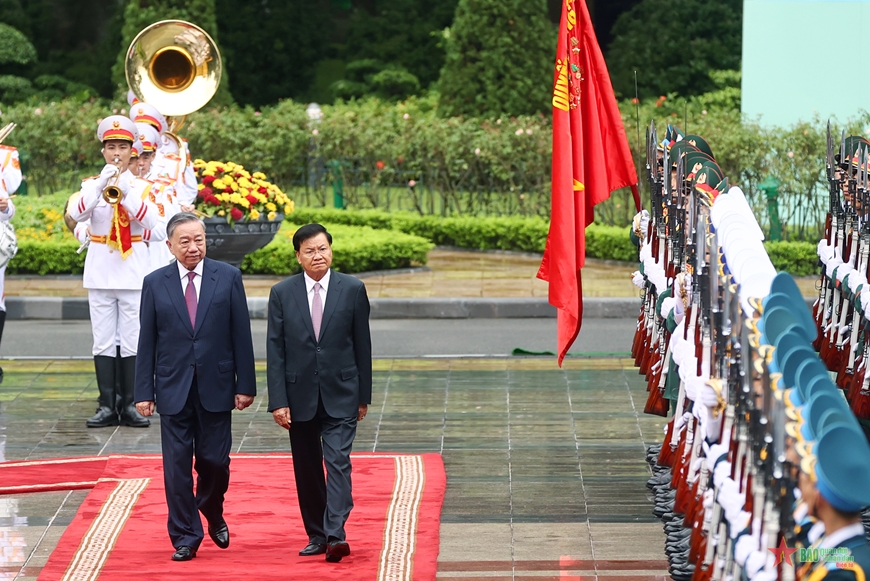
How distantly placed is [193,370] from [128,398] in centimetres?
285

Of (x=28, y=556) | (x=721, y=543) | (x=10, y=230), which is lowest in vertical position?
(x=28, y=556)

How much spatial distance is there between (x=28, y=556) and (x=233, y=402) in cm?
114

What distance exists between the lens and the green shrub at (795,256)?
51.3 ft

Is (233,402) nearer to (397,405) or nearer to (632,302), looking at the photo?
(397,405)

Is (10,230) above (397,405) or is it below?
above

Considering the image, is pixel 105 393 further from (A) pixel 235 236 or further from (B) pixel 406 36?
(B) pixel 406 36

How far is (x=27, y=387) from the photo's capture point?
10383 millimetres

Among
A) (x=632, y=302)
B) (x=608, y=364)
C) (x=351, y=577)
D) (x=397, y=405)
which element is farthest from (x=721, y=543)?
(x=632, y=302)

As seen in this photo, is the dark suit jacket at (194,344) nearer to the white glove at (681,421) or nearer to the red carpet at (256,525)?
the red carpet at (256,525)

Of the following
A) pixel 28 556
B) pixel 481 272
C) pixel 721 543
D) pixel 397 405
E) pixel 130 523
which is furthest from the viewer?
pixel 481 272

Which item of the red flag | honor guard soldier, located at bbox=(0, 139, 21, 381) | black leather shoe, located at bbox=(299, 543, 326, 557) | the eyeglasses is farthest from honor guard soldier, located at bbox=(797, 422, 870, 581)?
honor guard soldier, located at bbox=(0, 139, 21, 381)

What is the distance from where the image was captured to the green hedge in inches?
617

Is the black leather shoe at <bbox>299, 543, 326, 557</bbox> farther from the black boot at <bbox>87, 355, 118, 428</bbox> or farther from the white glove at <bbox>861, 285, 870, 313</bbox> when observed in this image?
A: the black boot at <bbox>87, 355, 118, 428</bbox>

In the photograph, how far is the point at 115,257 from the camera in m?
8.91
